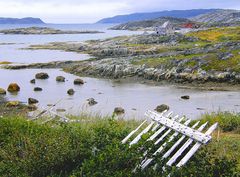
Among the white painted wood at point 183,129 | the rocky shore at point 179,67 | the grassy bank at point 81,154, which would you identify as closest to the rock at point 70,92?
the rocky shore at point 179,67

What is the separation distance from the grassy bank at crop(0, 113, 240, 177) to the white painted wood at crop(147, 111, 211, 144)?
35 centimetres

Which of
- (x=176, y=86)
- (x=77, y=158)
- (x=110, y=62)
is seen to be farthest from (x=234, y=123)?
(x=110, y=62)

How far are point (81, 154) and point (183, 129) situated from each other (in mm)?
2172

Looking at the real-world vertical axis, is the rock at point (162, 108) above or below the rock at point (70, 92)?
above

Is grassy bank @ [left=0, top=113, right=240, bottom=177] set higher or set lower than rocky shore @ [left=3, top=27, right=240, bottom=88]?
higher

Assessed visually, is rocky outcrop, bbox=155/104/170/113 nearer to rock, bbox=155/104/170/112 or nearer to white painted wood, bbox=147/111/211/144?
rock, bbox=155/104/170/112

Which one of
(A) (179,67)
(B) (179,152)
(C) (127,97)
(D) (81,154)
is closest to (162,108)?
(C) (127,97)

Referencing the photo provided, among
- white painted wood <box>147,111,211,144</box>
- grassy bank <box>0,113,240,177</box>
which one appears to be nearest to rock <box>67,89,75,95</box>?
grassy bank <box>0,113,240,177</box>

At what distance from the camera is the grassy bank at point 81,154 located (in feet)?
24.2

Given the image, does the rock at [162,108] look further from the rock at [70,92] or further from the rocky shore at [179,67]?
the rocky shore at [179,67]

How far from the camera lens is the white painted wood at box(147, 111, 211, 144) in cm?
789

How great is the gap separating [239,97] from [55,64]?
33641 mm

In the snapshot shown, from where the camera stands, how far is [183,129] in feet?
27.6

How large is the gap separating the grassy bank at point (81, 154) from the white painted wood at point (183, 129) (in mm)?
353
